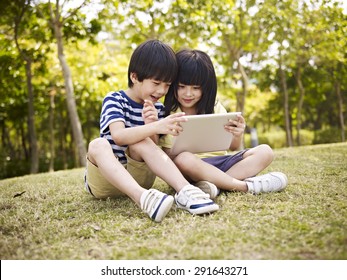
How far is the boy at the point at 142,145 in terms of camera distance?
202 centimetres

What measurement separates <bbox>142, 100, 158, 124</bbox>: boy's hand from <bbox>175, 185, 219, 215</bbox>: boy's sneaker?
481 millimetres

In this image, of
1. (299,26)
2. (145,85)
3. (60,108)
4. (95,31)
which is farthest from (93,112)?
(145,85)

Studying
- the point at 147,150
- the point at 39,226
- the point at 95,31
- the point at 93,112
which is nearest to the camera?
the point at 39,226

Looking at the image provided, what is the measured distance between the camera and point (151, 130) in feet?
7.00

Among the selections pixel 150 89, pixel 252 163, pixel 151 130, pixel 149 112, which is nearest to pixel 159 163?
pixel 151 130

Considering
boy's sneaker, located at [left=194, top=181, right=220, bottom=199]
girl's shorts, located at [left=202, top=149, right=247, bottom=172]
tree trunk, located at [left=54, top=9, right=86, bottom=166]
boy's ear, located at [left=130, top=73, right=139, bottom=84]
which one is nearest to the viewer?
boy's sneaker, located at [left=194, top=181, right=220, bottom=199]

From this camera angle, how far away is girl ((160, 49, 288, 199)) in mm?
2391

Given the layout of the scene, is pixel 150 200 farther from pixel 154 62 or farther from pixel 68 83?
pixel 68 83

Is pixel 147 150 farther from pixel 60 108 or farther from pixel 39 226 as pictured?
pixel 60 108

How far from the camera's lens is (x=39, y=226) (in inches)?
78.9

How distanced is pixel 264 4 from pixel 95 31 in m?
3.92

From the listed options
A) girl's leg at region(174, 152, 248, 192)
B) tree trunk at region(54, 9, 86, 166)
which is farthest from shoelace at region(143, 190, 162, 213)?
tree trunk at region(54, 9, 86, 166)

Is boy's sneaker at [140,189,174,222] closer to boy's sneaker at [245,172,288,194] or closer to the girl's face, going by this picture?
boy's sneaker at [245,172,288,194]
